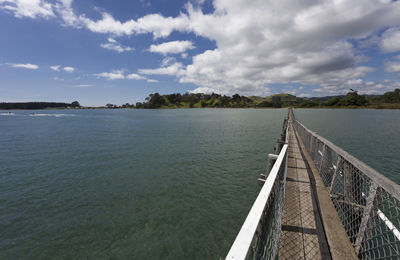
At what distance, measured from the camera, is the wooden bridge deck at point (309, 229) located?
3447 millimetres

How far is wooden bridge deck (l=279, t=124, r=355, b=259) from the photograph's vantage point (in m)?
3.45

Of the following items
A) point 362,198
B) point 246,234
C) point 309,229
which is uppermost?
point 246,234

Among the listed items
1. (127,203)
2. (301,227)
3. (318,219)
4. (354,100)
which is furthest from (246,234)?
(354,100)

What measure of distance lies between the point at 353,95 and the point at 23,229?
22324 cm

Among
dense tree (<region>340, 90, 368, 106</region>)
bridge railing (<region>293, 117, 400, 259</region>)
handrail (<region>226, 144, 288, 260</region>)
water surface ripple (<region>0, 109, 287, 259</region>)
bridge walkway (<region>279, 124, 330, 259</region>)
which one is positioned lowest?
water surface ripple (<region>0, 109, 287, 259</region>)

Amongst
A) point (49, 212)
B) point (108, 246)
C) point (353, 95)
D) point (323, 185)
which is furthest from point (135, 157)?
point (353, 95)

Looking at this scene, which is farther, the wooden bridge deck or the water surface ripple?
the water surface ripple

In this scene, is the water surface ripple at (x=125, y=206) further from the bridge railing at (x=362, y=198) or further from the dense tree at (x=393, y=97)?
the dense tree at (x=393, y=97)

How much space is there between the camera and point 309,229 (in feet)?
13.2

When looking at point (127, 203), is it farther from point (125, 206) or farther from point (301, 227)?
point (301, 227)

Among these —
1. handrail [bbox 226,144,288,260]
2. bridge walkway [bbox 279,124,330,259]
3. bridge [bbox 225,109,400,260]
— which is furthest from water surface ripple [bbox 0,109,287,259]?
handrail [bbox 226,144,288,260]

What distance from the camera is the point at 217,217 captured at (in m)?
8.12

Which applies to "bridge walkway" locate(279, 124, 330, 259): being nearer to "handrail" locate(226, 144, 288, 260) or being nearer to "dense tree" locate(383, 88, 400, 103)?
"handrail" locate(226, 144, 288, 260)

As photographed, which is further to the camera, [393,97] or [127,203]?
[393,97]
